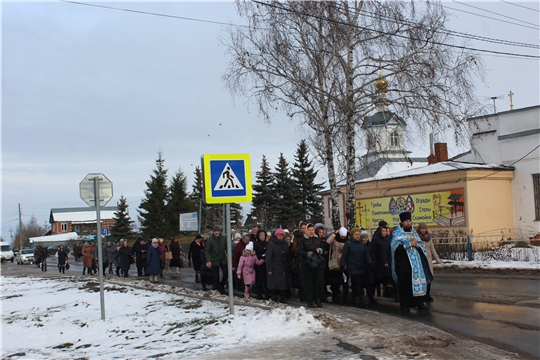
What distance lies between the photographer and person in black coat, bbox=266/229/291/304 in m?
12.0

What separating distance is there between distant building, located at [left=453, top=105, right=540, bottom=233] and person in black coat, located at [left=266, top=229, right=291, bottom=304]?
19615mm

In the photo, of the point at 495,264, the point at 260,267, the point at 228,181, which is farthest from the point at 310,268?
the point at 495,264

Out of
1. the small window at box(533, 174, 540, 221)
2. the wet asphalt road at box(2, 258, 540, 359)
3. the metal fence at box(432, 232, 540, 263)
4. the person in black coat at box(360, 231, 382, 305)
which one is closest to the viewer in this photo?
the wet asphalt road at box(2, 258, 540, 359)

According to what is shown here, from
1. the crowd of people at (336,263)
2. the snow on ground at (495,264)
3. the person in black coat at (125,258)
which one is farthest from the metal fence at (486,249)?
the person in black coat at (125,258)

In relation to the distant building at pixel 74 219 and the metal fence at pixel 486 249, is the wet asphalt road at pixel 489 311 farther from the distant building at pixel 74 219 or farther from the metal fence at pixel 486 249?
the distant building at pixel 74 219

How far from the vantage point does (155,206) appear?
53.0 meters

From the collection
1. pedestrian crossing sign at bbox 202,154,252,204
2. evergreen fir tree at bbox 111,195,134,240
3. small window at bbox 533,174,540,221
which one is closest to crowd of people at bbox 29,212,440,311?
pedestrian crossing sign at bbox 202,154,252,204

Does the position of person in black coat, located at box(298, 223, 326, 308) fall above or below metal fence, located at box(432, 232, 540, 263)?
above

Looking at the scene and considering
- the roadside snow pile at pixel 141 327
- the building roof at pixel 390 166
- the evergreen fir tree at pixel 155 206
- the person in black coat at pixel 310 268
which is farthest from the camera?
the evergreen fir tree at pixel 155 206

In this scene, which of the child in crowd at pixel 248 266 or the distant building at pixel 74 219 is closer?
the child in crowd at pixel 248 266

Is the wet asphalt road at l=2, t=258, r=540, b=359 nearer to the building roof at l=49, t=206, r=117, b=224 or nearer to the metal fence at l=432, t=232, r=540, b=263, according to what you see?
the metal fence at l=432, t=232, r=540, b=263

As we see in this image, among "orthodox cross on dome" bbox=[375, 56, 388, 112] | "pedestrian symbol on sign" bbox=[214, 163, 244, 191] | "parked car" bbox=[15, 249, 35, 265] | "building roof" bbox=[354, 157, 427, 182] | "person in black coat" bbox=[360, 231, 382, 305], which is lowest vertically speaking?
"parked car" bbox=[15, 249, 35, 265]

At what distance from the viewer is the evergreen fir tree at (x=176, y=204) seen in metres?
53.4

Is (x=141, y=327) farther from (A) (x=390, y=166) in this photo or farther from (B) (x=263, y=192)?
(B) (x=263, y=192)
